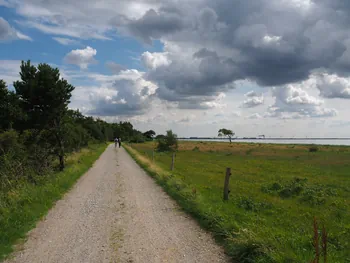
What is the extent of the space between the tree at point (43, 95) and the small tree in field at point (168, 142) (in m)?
34.6

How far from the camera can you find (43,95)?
780 inches

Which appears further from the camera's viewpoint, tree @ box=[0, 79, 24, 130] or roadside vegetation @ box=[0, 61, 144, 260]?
tree @ box=[0, 79, 24, 130]

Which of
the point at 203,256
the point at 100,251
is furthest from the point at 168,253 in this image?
the point at 100,251

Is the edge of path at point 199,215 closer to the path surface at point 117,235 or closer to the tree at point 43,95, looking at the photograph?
the path surface at point 117,235

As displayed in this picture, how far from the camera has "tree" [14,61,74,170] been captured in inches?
763

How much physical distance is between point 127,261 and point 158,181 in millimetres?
10073

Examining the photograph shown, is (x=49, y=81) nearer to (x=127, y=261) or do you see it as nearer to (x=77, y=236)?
(x=77, y=236)

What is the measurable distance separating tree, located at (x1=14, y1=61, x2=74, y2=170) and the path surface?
1043 cm

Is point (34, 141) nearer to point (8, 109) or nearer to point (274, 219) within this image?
point (8, 109)

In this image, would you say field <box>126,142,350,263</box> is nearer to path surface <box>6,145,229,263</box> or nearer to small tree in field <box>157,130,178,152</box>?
path surface <box>6,145,229,263</box>

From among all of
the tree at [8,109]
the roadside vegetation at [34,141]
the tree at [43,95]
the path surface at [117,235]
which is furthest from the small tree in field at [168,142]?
the path surface at [117,235]

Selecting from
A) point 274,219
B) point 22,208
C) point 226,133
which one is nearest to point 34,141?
point 22,208

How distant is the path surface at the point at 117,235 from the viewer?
5.72 m

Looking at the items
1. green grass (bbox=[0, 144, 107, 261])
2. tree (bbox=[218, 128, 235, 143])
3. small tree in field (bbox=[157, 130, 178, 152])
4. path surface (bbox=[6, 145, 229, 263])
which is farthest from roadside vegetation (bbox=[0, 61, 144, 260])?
tree (bbox=[218, 128, 235, 143])
